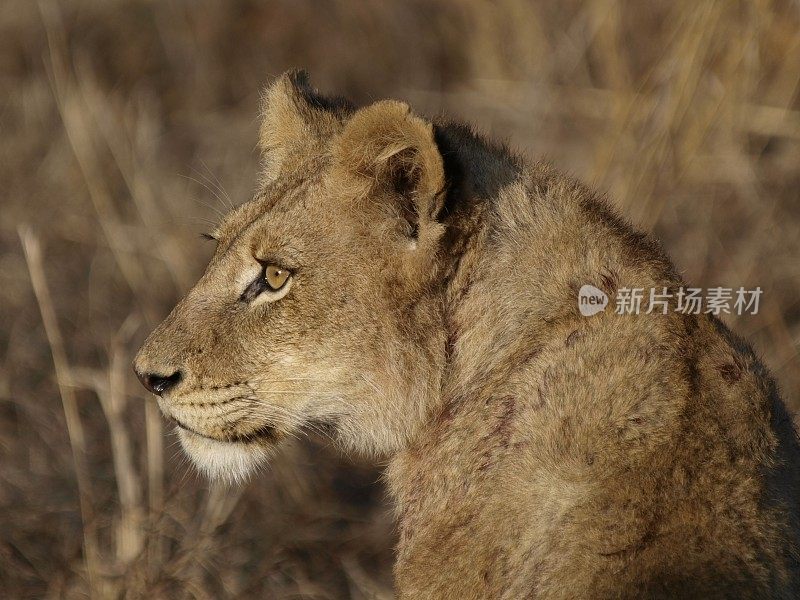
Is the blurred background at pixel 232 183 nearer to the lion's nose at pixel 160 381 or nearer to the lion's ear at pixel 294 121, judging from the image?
the lion's ear at pixel 294 121

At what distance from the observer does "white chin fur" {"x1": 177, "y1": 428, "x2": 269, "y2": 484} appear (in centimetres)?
329

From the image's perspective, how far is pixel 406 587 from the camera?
2.96 meters

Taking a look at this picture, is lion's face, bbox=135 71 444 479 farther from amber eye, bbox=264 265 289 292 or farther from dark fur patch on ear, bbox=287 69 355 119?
dark fur patch on ear, bbox=287 69 355 119

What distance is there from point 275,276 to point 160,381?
45cm

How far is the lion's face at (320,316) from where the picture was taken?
2.99 meters

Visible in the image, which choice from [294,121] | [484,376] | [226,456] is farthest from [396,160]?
[226,456]

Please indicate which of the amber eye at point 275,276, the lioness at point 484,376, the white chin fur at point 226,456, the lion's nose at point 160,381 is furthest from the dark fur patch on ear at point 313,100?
the white chin fur at point 226,456

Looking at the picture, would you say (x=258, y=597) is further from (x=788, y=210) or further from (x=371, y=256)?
(x=788, y=210)

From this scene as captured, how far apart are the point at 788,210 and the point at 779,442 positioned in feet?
13.7

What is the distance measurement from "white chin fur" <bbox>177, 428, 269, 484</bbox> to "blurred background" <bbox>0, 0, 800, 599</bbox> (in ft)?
3.06

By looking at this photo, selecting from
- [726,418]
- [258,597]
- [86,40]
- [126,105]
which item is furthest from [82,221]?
[726,418]

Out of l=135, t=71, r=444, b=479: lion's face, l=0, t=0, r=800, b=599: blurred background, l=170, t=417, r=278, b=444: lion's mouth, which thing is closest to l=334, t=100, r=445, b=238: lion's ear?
l=135, t=71, r=444, b=479: lion's face

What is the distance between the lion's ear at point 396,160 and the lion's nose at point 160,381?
0.74m

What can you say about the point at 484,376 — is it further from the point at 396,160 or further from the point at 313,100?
the point at 313,100
